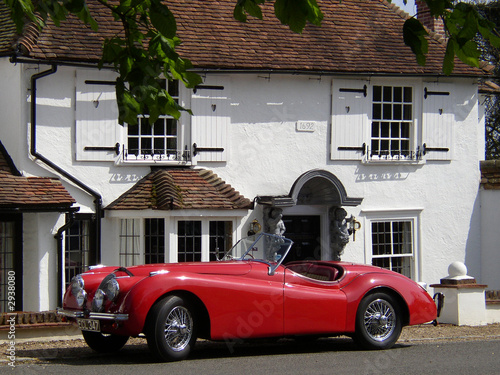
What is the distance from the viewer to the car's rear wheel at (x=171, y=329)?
29.5 feet

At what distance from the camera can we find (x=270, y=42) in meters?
17.1

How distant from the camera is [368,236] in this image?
1741cm

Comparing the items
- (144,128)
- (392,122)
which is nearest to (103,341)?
(144,128)

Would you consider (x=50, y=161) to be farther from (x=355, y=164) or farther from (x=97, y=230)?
(x=355, y=164)

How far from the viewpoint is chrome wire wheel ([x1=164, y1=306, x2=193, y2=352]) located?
914cm

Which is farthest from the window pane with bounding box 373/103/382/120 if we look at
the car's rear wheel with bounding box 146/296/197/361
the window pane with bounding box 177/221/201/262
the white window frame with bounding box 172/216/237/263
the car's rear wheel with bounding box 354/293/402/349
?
the car's rear wheel with bounding box 146/296/197/361

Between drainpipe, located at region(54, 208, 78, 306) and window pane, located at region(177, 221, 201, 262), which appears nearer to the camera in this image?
drainpipe, located at region(54, 208, 78, 306)

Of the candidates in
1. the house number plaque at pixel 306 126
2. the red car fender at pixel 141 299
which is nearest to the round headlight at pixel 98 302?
the red car fender at pixel 141 299

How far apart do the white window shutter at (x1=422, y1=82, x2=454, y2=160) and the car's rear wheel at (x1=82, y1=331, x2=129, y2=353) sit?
9.59 m

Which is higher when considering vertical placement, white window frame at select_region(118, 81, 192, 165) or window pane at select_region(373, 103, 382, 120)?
window pane at select_region(373, 103, 382, 120)

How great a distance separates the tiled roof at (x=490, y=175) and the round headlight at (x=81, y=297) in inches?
444

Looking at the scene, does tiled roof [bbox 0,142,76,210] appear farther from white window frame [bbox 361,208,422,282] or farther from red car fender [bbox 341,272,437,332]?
white window frame [bbox 361,208,422,282]

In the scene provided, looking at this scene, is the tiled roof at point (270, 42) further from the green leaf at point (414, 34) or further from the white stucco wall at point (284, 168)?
the green leaf at point (414, 34)

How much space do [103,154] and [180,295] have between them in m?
6.74
